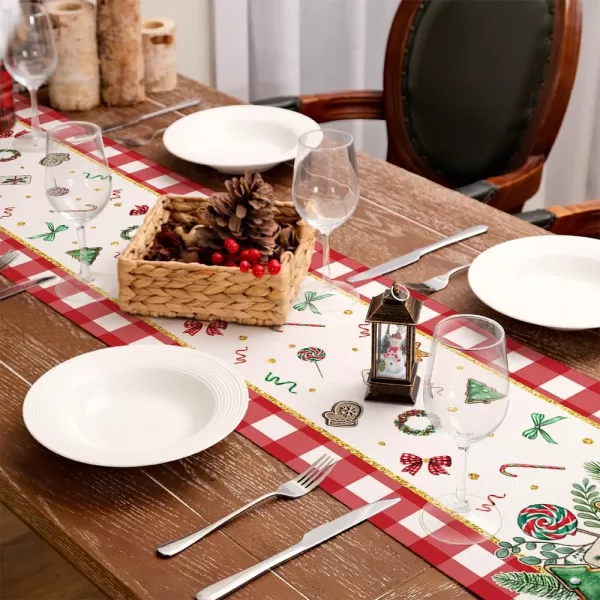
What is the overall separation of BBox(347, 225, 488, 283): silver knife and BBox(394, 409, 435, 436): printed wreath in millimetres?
322

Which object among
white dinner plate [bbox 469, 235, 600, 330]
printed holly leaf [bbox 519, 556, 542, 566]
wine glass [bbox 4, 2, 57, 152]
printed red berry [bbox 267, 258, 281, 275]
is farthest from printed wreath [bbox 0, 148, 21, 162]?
printed holly leaf [bbox 519, 556, 542, 566]

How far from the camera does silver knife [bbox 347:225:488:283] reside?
1492mm

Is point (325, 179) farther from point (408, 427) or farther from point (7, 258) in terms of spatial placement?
point (7, 258)

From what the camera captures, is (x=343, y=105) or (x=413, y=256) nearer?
(x=413, y=256)

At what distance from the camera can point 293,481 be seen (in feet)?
3.60

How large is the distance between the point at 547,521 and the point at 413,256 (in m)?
0.58

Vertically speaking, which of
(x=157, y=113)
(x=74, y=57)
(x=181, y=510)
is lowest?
(x=181, y=510)

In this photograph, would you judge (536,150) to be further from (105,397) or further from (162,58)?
(105,397)

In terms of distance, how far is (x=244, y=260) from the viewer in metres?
1.35

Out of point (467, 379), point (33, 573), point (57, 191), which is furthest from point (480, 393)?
point (33, 573)

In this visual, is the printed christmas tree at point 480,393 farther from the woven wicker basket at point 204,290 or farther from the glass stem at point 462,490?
→ the woven wicker basket at point 204,290

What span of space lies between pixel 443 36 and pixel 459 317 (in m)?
1.41

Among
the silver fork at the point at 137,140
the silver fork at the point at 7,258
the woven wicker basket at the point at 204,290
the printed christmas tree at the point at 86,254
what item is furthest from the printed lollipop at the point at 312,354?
the silver fork at the point at 137,140

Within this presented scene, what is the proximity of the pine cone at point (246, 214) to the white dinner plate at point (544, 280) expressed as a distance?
0.94 feet
